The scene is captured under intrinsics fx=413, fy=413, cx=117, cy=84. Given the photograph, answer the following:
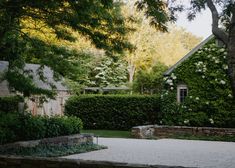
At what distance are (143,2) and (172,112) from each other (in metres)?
15.1

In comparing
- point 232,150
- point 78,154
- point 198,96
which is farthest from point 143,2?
point 198,96

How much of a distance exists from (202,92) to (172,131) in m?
2.60

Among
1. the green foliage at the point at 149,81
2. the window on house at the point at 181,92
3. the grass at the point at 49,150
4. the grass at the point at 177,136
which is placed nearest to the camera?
the grass at the point at 49,150

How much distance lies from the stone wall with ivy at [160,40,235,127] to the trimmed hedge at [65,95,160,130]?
1009 mm

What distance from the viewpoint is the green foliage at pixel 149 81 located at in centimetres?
2773

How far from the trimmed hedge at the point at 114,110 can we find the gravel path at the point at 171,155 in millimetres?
5874

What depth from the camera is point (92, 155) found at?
13.5 metres

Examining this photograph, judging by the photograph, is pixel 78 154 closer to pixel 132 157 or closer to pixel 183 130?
pixel 132 157

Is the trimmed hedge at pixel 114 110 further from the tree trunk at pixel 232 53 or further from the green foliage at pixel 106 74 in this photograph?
the tree trunk at pixel 232 53

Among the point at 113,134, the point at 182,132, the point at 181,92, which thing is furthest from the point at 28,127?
the point at 181,92

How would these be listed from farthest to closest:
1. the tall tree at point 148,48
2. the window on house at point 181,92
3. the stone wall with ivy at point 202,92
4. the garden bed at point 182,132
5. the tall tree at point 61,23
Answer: the tall tree at point 148,48
the window on house at point 181,92
the stone wall with ivy at point 202,92
the garden bed at point 182,132
the tall tree at point 61,23

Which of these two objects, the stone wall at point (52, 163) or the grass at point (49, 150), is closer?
the stone wall at point (52, 163)

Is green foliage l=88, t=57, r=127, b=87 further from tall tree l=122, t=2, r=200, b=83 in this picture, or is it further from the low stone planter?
the low stone planter

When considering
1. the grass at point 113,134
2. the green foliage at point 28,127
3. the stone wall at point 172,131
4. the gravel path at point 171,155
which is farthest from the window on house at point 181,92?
the green foliage at point 28,127
